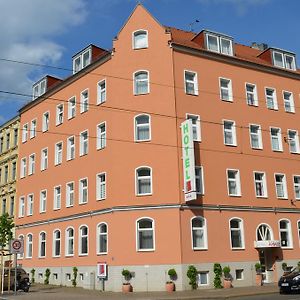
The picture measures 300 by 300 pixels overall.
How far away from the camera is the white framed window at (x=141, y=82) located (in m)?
32.4

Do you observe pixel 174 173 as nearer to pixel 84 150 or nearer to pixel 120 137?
pixel 120 137

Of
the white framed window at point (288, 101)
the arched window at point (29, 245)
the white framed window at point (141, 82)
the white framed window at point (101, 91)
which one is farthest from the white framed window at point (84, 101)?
the white framed window at point (288, 101)

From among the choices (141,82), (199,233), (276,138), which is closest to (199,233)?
(199,233)

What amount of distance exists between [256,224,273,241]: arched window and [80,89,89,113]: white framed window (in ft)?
50.8


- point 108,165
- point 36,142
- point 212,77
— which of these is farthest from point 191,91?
point 36,142

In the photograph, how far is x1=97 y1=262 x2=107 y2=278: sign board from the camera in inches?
1176

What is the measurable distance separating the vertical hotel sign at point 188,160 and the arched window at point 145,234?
2859mm

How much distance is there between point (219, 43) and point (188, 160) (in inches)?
436

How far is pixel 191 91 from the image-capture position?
33031mm

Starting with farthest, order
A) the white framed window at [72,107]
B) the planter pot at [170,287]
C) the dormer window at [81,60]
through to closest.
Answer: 1. the white framed window at [72,107]
2. the dormer window at [81,60]
3. the planter pot at [170,287]

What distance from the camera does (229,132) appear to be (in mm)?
34188

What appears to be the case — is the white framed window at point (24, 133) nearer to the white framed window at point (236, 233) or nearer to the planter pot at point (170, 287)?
the white framed window at point (236, 233)

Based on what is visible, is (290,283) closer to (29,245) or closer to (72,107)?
(72,107)

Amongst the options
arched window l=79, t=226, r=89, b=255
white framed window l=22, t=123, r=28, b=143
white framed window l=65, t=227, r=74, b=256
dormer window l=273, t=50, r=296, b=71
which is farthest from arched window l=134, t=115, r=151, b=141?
white framed window l=22, t=123, r=28, b=143
